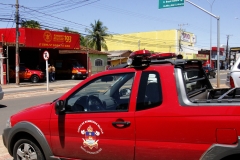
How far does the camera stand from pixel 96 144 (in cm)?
372

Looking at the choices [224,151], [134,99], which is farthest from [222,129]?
[134,99]

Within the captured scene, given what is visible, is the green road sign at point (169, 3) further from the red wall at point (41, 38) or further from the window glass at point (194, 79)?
the red wall at point (41, 38)

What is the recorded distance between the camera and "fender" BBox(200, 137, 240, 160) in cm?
292

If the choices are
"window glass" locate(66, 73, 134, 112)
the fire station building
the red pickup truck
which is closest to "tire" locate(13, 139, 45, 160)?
the red pickup truck

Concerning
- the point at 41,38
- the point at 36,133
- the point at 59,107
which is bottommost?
the point at 36,133

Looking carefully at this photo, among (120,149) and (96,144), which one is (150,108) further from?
(96,144)

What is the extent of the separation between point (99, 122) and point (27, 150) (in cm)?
136

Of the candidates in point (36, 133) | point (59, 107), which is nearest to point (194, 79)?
point (59, 107)

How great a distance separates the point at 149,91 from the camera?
141 inches

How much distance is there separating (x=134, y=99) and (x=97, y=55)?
38.2 m

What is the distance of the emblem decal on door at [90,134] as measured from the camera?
3699 millimetres

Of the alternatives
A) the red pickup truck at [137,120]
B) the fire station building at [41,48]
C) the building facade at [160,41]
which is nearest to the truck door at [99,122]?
the red pickup truck at [137,120]

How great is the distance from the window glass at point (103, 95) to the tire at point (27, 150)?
2.63ft

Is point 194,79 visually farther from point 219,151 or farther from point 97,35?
point 97,35
